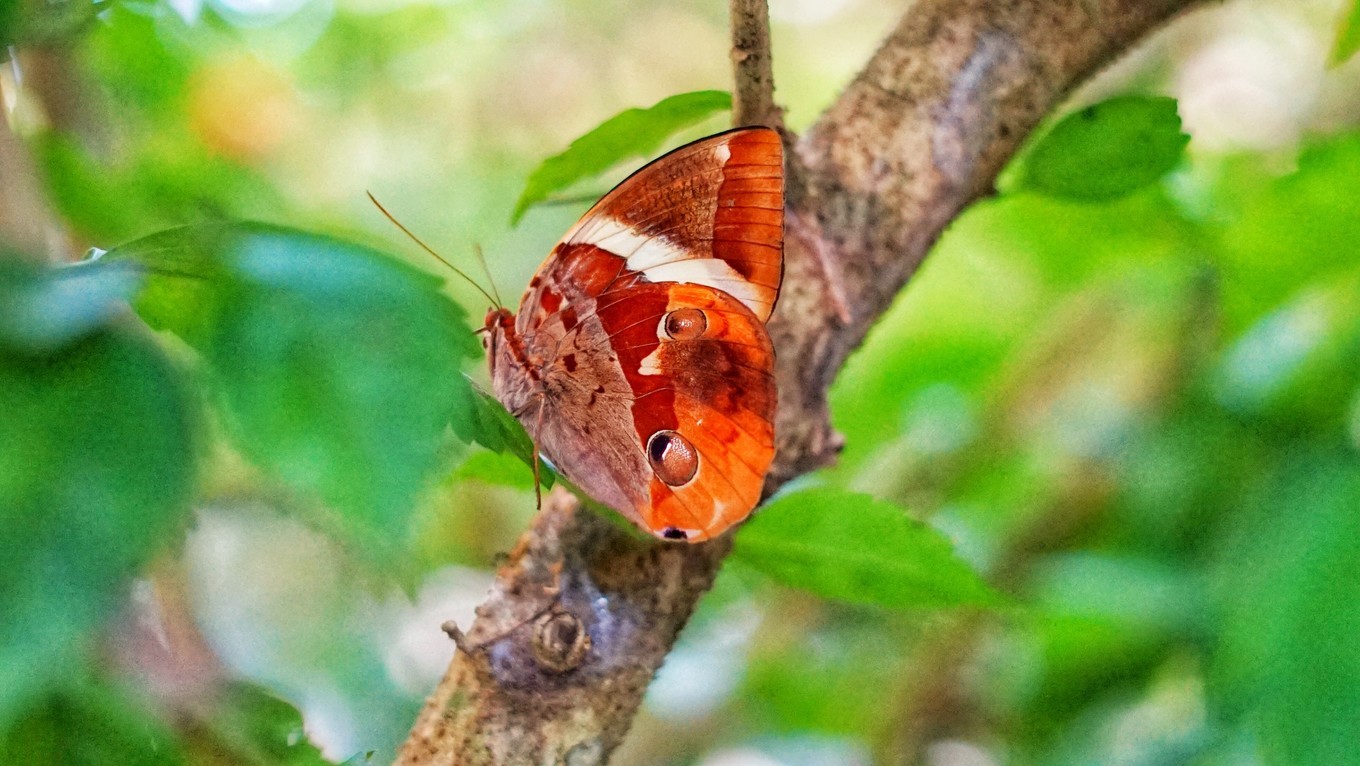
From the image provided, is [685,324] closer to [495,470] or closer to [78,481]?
[495,470]

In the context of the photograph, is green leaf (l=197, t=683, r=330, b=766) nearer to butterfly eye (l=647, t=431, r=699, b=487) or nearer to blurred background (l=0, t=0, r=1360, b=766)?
blurred background (l=0, t=0, r=1360, b=766)

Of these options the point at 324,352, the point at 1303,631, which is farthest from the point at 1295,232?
the point at 324,352

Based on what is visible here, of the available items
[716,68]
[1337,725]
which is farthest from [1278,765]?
[716,68]

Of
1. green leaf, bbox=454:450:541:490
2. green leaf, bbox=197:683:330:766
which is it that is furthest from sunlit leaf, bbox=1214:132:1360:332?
green leaf, bbox=197:683:330:766

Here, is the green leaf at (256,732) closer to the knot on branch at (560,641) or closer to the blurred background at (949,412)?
the blurred background at (949,412)

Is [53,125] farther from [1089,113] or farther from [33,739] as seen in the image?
[1089,113]

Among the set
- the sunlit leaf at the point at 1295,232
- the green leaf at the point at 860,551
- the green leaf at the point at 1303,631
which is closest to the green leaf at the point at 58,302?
the green leaf at the point at 860,551
